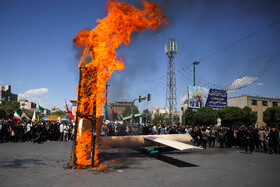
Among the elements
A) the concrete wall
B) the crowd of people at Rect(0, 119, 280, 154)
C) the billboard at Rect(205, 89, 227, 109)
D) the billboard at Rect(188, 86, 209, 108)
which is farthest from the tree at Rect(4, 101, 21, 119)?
the concrete wall

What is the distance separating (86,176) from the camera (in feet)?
24.3

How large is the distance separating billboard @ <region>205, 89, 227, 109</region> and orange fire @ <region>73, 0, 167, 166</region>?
34.4 metres

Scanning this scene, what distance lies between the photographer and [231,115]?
54.2 meters

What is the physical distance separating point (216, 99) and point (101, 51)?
36901mm

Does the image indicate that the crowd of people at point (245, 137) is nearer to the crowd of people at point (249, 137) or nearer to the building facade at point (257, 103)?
the crowd of people at point (249, 137)

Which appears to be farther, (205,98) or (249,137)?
(205,98)

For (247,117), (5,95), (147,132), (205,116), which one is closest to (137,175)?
(147,132)

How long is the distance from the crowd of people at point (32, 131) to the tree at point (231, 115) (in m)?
45.3

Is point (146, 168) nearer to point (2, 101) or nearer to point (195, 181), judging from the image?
point (195, 181)

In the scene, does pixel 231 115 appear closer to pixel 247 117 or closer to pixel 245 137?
pixel 247 117

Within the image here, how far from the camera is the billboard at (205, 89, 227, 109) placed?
41.3 metres

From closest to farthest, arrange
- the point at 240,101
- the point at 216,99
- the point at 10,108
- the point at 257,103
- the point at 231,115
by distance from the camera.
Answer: the point at 216,99 → the point at 231,115 → the point at 10,108 → the point at 257,103 → the point at 240,101

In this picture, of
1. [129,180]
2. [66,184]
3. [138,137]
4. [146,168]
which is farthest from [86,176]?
[138,137]

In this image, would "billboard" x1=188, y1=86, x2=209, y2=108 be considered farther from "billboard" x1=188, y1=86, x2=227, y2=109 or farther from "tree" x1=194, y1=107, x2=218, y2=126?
"tree" x1=194, y1=107, x2=218, y2=126
